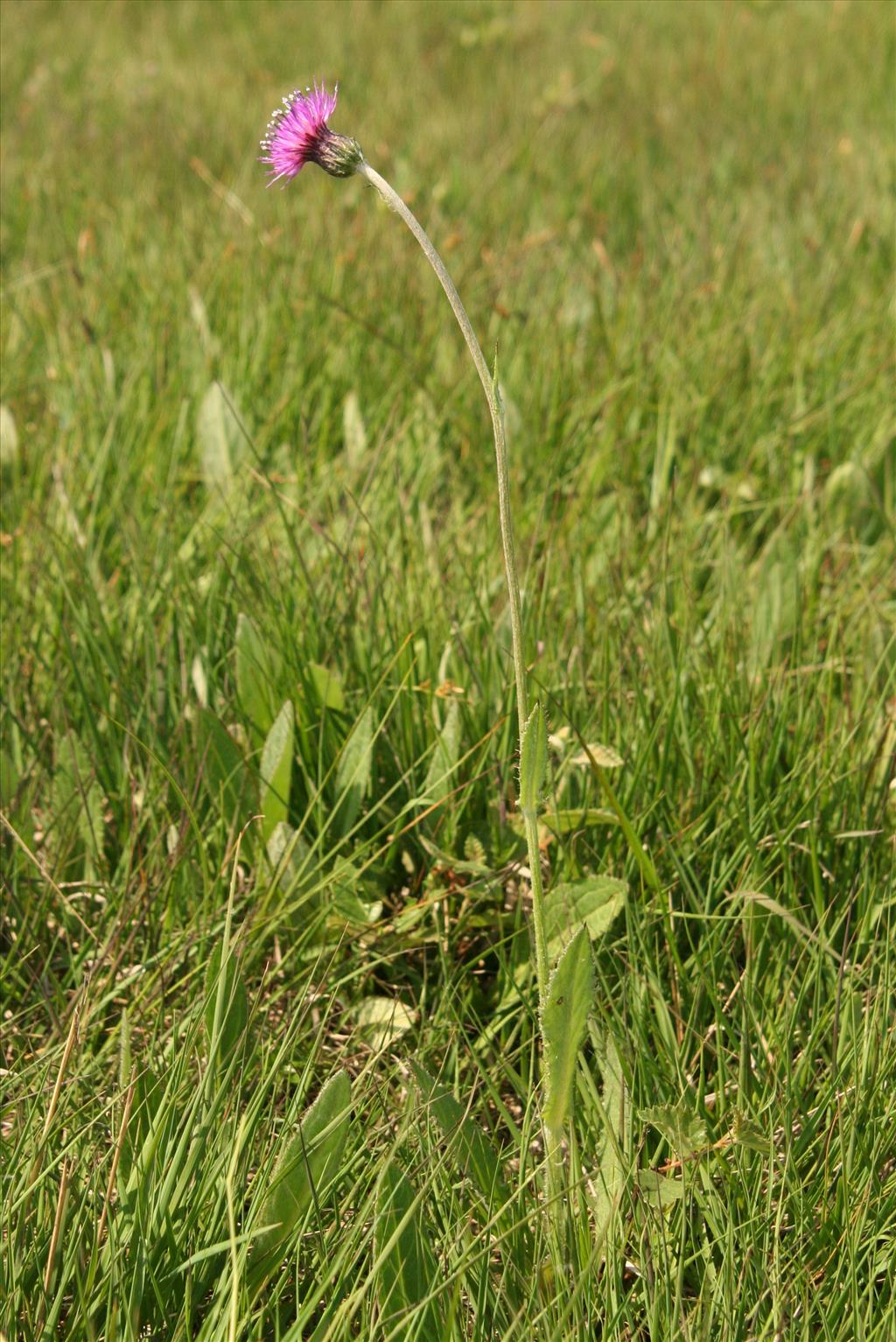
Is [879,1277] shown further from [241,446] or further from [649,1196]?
[241,446]

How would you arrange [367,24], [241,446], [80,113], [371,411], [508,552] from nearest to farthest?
1. [508,552]
2. [241,446]
3. [371,411]
4. [80,113]
5. [367,24]

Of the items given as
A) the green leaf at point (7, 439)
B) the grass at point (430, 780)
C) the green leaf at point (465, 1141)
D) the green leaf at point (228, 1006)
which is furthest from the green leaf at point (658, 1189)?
the green leaf at point (7, 439)

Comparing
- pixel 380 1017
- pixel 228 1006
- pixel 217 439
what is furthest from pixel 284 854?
pixel 217 439

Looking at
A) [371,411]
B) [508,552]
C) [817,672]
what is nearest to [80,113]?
[371,411]

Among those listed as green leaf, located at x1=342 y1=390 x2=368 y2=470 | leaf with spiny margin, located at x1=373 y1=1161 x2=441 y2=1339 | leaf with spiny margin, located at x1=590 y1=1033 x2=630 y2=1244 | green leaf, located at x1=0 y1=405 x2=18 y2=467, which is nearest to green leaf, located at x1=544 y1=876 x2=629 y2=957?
leaf with spiny margin, located at x1=590 y1=1033 x2=630 y2=1244

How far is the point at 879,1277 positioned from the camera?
1.11 metres

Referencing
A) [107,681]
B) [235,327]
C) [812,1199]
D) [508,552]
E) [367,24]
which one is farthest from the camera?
[367,24]

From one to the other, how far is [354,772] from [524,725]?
1.75 ft

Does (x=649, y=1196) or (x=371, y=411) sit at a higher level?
(x=371, y=411)

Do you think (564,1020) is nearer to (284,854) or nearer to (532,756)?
(532,756)

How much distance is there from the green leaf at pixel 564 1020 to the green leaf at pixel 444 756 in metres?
0.49

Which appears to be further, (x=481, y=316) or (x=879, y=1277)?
(x=481, y=316)

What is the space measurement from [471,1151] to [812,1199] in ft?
0.94

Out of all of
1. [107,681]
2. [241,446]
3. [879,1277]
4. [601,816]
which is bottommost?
[879,1277]
